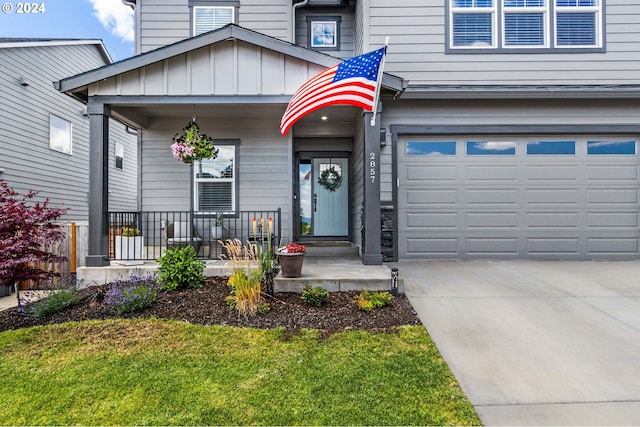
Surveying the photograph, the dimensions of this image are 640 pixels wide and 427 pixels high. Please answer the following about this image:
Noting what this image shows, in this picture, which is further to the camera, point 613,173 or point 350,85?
point 613,173

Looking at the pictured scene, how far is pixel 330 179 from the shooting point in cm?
832

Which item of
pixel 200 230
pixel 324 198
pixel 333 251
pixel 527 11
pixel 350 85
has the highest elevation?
pixel 527 11

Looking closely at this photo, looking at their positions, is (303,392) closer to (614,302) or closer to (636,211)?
(614,302)

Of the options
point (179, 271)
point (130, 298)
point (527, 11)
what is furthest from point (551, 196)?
point (130, 298)

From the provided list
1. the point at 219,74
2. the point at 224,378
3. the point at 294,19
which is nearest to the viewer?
the point at 224,378

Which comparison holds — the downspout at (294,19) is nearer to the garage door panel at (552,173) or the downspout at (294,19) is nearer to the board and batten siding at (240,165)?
the board and batten siding at (240,165)

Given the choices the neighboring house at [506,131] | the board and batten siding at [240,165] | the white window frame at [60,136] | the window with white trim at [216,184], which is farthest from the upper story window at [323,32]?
the white window frame at [60,136]

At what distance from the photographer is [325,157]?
325 inches

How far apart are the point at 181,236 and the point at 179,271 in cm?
211

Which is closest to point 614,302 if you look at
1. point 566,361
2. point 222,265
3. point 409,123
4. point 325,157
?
point 566,361

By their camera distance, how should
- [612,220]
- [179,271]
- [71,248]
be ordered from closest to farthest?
[179,271], [71,248], [612,220]

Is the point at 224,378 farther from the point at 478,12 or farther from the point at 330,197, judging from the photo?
the point at 478,12

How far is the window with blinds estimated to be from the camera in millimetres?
7479

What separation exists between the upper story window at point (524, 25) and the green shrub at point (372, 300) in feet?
17.4
